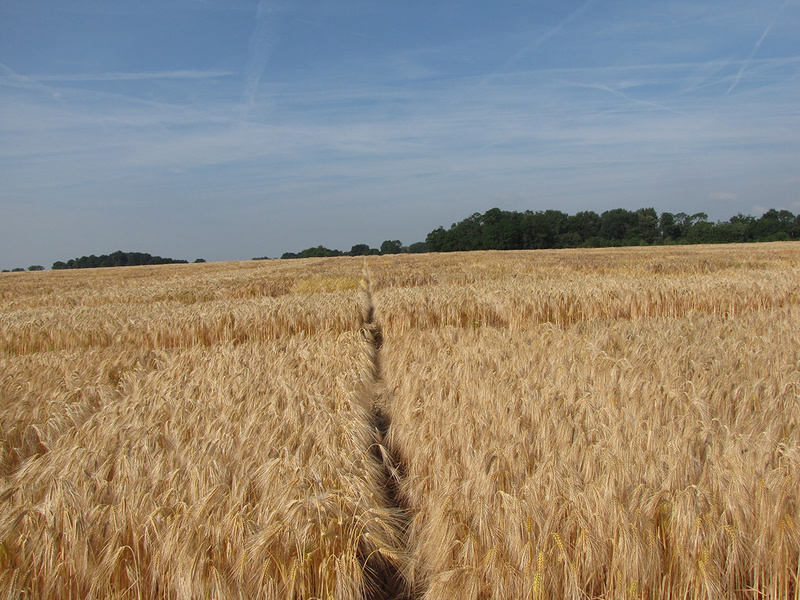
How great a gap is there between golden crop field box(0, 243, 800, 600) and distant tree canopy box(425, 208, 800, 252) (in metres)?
88.3

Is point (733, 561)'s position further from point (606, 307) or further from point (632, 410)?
point (606, 307)

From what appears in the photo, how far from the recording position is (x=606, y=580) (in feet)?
4.99

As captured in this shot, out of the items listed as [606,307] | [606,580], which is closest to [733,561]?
[606,580]

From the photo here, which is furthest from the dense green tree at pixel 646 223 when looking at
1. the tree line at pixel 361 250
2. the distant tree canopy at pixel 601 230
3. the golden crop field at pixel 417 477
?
the golden crop field at pixel 417 477

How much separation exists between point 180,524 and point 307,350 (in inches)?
126

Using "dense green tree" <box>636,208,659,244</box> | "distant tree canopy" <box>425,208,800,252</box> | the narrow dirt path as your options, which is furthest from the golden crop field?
"dense green tree" <box>636,208,659,244</box>

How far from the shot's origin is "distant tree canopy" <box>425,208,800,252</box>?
82.5 metres

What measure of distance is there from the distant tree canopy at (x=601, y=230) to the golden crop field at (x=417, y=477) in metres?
88.3

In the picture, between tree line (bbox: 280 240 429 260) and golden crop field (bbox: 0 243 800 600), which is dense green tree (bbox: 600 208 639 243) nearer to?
tree line (bbox: 280 240 429 260)

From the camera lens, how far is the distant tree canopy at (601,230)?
82.5m

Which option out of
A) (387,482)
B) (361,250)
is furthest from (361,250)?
(387,482)

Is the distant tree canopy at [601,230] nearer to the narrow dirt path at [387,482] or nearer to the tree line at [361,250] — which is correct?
the tree line at [361,250]

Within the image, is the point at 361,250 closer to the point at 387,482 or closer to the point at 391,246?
the point at 391,246

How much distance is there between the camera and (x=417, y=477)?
228 cm
